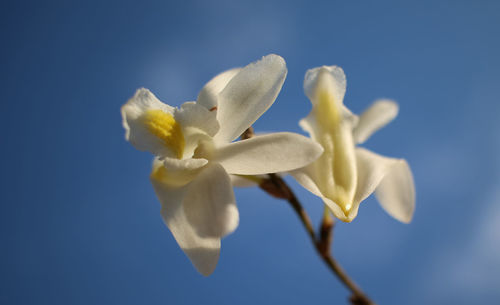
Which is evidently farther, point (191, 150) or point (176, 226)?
point (191, 150)

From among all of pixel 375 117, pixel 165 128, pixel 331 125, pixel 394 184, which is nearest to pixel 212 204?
pixel 165 128

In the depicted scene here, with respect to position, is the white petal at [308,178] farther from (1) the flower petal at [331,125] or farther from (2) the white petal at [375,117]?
(2) the white petal at [375,117]

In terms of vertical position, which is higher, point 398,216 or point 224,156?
Answer: point 224,156

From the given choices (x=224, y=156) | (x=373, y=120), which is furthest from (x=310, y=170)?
(x=373, y=120)

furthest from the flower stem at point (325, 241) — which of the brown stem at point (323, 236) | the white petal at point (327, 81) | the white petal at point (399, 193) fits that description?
the white petal at point (327, 81)

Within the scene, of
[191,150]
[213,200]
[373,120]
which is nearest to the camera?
[213,200]

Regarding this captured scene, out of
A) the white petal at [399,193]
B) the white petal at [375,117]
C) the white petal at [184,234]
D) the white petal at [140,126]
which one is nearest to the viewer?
the white petal at [184,234]

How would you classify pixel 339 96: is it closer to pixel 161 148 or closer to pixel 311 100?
pixel 311 100

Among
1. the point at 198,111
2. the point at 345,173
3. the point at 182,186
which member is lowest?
the point at 345,173
